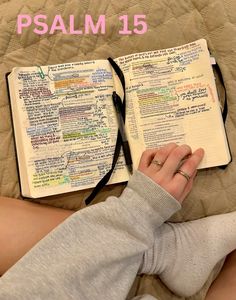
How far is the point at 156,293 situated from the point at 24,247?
0.27m

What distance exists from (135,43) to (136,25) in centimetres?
4

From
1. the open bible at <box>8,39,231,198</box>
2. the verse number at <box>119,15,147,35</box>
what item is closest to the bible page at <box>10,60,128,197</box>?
the open bible at <box>8,39,231,198</box>

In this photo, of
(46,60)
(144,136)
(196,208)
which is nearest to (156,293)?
(196,208)

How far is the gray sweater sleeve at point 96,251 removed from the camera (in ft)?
1.96

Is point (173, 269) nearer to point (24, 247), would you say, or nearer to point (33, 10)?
point (24, 247)

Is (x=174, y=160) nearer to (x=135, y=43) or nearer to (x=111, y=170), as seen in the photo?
(x=111, y=170)

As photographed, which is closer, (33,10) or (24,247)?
(24,247)

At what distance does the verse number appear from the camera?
81 cm

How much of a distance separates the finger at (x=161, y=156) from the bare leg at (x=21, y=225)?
0.18m

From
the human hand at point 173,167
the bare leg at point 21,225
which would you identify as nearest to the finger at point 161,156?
the human hand at point 173,167

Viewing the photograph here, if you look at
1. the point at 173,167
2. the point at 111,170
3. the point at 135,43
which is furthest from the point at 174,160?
the point at 135,43

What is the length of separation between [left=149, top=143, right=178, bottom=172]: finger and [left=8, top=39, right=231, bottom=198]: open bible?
28 millimetres

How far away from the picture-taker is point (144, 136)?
2.54ft

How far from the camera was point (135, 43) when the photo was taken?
0.81 m
